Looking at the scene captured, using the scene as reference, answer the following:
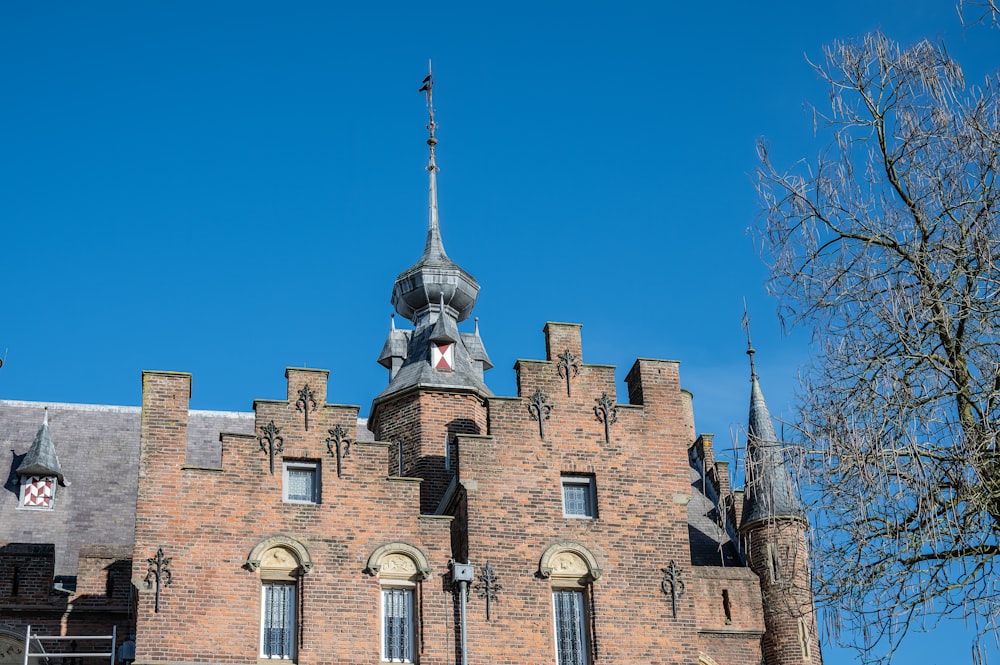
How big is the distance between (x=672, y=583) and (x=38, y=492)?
1521cm

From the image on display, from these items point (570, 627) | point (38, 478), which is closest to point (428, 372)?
point (570, 627)

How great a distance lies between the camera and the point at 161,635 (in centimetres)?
2450

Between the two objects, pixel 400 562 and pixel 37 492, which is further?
pixel 37 492

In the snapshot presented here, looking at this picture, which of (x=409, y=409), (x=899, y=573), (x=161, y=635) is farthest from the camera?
(x=409, y=409)

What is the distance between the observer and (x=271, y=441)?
26562 millimetres

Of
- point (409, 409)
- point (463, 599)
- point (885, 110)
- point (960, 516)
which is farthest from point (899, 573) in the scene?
point (409, 409)

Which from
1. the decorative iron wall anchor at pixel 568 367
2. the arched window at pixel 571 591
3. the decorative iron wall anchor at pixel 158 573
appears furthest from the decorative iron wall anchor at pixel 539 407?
the decorative iron wall anchor at pixel 158 573

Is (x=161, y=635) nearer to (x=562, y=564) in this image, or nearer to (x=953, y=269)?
(x=562, y=564)

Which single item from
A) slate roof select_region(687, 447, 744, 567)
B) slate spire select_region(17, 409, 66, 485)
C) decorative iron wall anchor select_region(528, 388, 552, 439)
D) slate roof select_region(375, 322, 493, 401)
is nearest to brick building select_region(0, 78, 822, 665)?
decorative iron wall anchor select_region(528, 388, 552, 439)

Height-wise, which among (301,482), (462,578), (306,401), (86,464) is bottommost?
(462,578)

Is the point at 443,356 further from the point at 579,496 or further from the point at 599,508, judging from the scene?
the point at 599,508

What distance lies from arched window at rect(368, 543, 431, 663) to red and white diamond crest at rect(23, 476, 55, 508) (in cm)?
1041

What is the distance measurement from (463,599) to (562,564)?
2160mm

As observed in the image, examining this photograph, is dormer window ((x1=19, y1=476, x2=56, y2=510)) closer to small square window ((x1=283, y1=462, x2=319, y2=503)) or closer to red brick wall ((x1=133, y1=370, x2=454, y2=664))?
red brick wall ((x1=133, y1=370, x2=454, y2=664))
